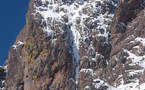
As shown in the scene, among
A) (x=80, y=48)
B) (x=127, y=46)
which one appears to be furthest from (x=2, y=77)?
(x=127, y=46)

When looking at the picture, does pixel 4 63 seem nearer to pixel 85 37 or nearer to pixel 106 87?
pixel 85 37

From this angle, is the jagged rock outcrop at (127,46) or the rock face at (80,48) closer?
the jagged rock outcrop at (127,46)

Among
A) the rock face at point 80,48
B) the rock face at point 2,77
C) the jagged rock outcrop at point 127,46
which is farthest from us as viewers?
the rock face at point 2,77

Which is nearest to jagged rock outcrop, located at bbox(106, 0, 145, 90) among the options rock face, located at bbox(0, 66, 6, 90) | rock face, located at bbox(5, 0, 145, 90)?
rock face, located at bbox(5, 0, 145, 90)

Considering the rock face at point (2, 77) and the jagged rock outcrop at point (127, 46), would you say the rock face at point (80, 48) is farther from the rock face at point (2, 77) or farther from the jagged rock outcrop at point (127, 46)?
the rock face at point (2, 77)

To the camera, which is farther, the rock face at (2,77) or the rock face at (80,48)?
the rock face at (2,77)

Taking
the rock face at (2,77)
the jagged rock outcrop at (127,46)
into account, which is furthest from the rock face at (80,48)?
the rock face at (2,77)

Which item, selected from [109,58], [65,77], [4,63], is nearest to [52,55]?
[65,77]

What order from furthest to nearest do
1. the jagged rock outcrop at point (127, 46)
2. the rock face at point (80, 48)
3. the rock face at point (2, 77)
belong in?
the rock face at point (2, 77)
the rock face at point (80, 48)
the jagged rock outcrop at point (127, 46)

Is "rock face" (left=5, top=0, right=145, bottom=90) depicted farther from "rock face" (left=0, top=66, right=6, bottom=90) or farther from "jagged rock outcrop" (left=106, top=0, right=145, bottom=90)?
"rock face" (left=0, top=66, right=6, bottom=90)
